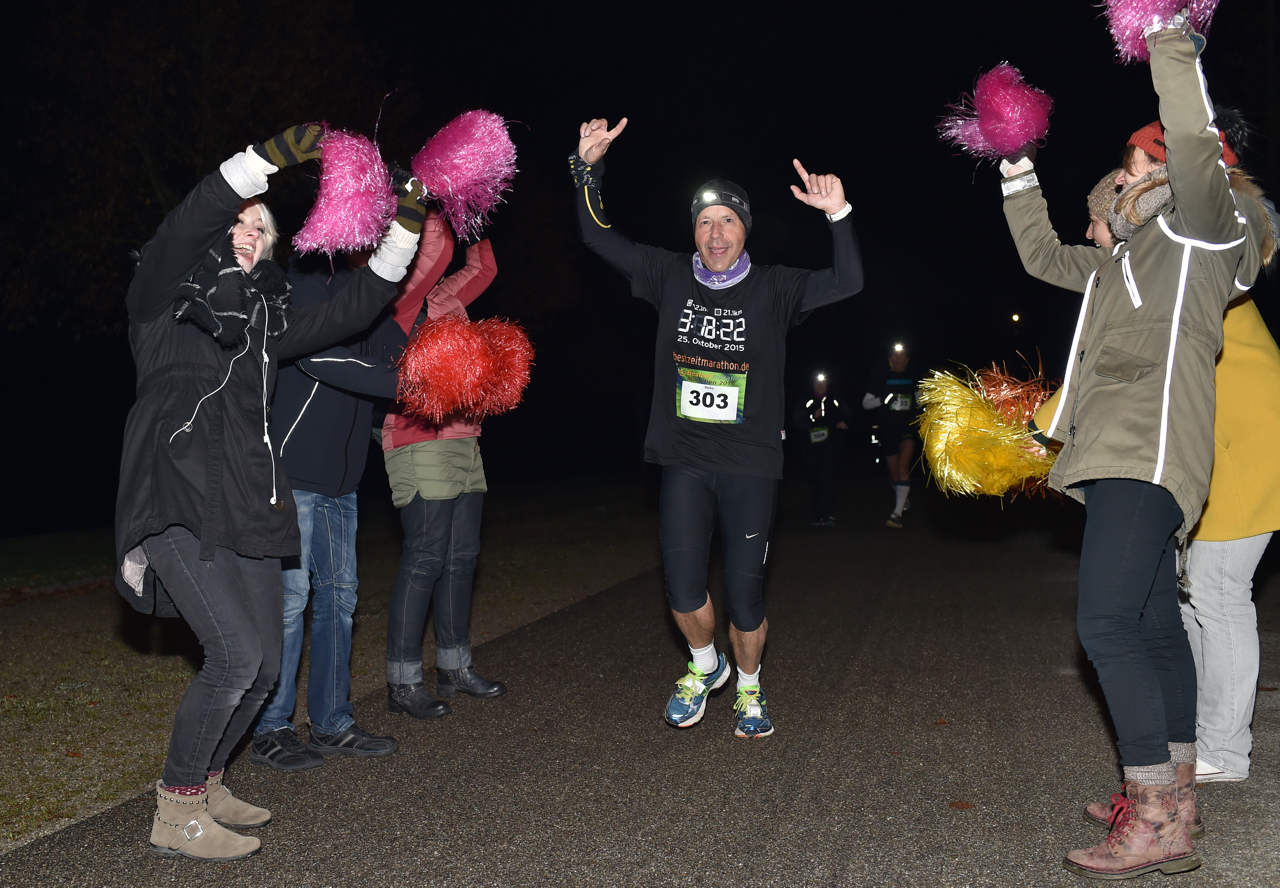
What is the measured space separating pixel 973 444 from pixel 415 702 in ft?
9.26

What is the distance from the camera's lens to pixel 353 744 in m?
4.36

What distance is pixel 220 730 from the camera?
3.38 metres

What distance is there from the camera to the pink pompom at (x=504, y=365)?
183 inches

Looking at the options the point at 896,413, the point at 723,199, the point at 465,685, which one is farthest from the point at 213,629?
the point at 896,413

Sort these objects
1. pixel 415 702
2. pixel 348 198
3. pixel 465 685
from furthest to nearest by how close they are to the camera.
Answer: pixel 465 685 → pixel 415 702 → pixel 348 198

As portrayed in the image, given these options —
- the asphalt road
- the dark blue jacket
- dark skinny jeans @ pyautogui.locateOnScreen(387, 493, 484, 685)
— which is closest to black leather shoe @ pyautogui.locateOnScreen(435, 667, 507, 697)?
the asphalt road

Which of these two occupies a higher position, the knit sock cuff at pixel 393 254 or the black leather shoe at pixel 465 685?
the knit sock cuff at pixel 393 254

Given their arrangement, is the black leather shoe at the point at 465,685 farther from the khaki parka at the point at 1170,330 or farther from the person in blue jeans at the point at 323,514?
the khaki parka at the point at 1170,330

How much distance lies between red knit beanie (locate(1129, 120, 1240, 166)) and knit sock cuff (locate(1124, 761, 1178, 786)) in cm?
190

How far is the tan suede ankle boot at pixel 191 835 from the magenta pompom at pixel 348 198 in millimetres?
1958

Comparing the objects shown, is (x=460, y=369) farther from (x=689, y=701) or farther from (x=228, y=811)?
(x=228, y=811)

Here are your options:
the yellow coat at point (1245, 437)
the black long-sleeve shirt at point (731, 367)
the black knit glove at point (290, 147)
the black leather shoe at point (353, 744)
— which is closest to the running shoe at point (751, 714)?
the black long-sleeve shirt at point (731, 367)

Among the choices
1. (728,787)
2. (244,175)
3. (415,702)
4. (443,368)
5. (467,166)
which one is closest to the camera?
(244,175)

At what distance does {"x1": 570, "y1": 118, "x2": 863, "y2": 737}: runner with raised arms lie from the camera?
4539 millimetres
